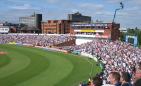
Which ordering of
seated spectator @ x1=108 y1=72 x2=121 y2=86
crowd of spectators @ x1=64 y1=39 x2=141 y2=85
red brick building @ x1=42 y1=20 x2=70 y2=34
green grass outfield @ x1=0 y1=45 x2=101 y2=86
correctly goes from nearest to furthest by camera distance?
seated spectator @ x1=108 y1=72 x2=121 y2=86, crowd of spectators @ x1=64 y1=39 x2=141 y2=85, green grass outfield @ x1=0 y1=45 x2=101 y2=86, red brick building @ x1=42 y1=20 x2=70 y2=34

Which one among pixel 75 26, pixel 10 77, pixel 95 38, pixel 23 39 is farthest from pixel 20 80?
pixel 23 39

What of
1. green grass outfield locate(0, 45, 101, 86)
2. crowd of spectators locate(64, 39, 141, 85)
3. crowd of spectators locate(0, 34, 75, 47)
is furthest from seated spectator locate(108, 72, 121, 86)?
crowd of spectators locate(0, 34, 75, 47)

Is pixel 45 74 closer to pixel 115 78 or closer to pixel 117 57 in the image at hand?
pixel 117 57

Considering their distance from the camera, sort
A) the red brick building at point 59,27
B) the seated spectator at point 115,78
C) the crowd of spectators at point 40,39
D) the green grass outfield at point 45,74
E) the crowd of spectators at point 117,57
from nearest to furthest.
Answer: the seated spectator at point 115,78
the crowd of spectators at point 117,57
the green grass outfield at point 45,74
the crowd of spectators at point 40,39
the red brick building at point 59,27

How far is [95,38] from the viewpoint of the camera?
266 feet

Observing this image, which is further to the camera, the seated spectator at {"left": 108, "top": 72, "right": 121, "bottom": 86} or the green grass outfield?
the green grass outfield

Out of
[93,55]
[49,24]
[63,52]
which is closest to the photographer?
[93,55]

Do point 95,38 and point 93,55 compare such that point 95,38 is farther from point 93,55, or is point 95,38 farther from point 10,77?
point 10,77

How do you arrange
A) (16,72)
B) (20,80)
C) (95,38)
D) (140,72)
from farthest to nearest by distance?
(95,38) < (16,72) < (20,80) < (140,72)

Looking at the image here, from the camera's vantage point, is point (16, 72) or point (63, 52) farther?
point (63, 52)

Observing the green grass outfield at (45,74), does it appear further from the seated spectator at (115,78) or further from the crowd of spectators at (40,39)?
the crowd of spectators at (40,39)

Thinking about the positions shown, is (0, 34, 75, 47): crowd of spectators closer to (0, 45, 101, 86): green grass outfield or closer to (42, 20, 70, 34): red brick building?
(0, 45, 101, 86): green grass outfield

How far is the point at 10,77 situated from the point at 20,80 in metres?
1.95

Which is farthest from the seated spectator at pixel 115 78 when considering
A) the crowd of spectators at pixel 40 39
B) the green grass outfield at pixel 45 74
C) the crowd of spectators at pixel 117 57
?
the crowd of spectators at pixel 40 39
